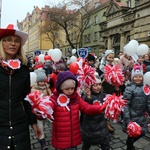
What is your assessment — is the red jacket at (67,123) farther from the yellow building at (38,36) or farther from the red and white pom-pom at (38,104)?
the yellow building at (38,36)

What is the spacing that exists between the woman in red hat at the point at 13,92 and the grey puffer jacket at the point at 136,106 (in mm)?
1763

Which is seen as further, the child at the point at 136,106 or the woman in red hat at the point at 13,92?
the child at the point at 136,106

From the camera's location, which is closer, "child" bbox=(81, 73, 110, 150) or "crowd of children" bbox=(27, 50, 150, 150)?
"crowd of children" bbox=(27, 50, 150, 150)

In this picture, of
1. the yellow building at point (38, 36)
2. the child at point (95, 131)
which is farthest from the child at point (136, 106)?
the yellow building at point (38, 36)

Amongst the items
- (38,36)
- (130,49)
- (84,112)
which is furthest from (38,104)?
(38,36)

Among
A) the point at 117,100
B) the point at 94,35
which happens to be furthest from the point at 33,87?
the point at 94,35

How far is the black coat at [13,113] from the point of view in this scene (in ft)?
6.82

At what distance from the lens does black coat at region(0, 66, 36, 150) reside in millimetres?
2078

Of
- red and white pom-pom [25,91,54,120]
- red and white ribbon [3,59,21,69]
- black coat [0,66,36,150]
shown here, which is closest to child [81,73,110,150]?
red and white pom-pom [25,91,54,120]

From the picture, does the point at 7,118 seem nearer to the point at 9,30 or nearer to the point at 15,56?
the point at 15,56

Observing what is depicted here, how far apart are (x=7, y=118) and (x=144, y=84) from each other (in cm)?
259

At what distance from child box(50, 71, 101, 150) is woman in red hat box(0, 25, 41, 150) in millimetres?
528

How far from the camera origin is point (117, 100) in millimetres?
2574

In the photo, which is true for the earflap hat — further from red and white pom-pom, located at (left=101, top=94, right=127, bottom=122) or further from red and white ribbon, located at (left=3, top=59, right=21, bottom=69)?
red and white pom-pom, located at (left=101, top=94, right=127, bottom=122)
